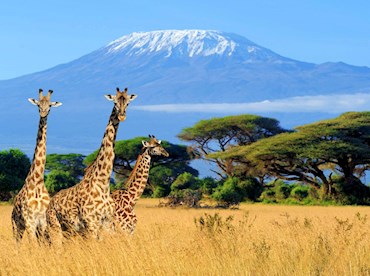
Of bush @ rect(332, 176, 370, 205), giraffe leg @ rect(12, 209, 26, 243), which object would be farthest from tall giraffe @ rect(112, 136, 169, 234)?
bush @ rect(332, 176, 370, 205)

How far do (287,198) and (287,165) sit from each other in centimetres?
284

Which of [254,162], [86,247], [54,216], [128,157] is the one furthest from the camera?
[128,157]

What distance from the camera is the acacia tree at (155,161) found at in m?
61.7

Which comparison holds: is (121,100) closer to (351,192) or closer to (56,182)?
(56,182)

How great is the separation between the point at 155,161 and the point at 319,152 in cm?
1528

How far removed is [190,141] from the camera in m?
64.8

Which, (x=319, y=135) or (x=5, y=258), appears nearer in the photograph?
(x=5, y=258)

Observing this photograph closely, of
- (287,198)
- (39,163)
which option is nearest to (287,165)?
(287,198)

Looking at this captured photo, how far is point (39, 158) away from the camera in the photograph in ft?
41.7

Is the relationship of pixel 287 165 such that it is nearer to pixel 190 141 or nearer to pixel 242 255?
pixel 190 141

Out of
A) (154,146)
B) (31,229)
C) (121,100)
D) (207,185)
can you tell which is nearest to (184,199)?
(207,185)

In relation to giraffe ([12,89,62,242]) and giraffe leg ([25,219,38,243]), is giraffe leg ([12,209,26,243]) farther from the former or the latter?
giraffe leg ([25,219,38,243])

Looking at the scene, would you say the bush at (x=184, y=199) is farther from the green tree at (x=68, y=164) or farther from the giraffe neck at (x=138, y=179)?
the green tree at (x=68, y=164)

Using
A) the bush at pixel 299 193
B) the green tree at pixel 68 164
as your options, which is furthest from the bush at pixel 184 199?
the green tree at pixel 68 164
